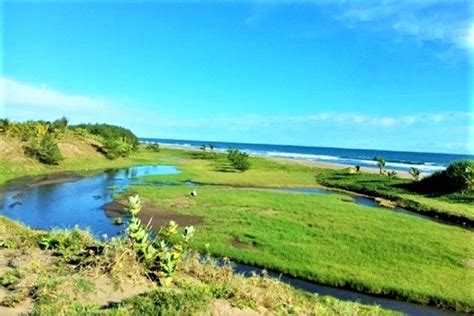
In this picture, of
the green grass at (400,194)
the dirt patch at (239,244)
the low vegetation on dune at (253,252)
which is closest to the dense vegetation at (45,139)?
the low vegetation on dune at (253,252)

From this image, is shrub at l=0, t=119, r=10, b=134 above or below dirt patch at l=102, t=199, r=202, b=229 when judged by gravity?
above

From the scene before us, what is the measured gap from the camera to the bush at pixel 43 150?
51.0m

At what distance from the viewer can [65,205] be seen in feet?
102

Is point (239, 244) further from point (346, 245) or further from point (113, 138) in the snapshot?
point (113, 138)

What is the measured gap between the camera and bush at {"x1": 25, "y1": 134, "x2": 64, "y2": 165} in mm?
50953

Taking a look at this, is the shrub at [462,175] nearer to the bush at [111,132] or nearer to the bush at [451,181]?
the bush at [451,181]

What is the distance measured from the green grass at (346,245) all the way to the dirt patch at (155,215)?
79 centimetres

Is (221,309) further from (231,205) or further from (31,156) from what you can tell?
(31,156)

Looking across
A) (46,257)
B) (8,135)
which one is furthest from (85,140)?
(46,257)

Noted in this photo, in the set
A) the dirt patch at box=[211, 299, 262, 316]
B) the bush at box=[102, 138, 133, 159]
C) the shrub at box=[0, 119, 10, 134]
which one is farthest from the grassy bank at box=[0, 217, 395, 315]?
the bush at box=[102, 138, 133, 159]

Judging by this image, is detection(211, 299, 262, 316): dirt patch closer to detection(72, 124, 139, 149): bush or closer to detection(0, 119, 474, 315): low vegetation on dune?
detection(0, 119, 474, 315): low vegetation on dune

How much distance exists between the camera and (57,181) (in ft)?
141

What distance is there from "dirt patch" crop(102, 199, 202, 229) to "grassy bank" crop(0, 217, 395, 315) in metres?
12.7

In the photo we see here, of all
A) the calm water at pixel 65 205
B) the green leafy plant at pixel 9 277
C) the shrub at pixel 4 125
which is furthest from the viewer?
the shrub at pixel 4 125
